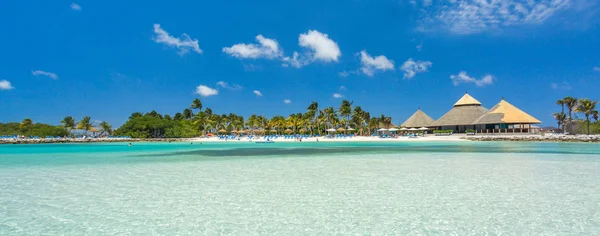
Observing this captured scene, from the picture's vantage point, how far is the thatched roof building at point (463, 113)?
51.5m

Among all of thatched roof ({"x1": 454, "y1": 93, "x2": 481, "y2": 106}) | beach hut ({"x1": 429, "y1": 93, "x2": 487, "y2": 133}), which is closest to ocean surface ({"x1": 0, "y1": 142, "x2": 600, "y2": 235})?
beach hut ({"x1": 429, "y1": 93, "x2": 487, "y2": 133})

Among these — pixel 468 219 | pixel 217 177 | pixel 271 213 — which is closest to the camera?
pixel 468 219

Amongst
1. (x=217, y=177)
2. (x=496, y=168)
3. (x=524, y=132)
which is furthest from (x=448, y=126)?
(x=217, y=177)

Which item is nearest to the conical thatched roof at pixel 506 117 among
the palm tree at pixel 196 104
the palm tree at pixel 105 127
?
the palm tree at pixel 196 104

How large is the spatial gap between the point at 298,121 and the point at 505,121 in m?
34.8

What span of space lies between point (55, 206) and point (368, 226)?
621 centimetres

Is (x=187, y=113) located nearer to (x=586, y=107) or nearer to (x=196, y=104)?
(x=196, y=104)

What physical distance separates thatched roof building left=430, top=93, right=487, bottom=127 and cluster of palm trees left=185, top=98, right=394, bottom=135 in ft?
51.4

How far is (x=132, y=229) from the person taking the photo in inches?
227

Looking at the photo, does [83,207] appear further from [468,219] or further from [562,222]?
[562,222]

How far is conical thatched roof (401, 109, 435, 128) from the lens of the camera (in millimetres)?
58469

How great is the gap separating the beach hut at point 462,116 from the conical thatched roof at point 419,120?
8.61 ft

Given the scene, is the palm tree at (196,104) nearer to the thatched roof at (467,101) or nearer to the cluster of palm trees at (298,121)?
the cluster of palm trees at (298,121)

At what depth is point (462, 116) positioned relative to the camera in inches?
2066
